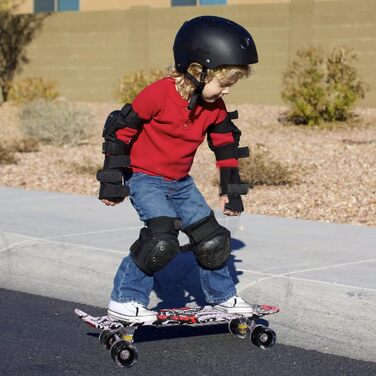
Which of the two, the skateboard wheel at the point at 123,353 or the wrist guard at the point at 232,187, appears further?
the wrist guard at the point at 232,187

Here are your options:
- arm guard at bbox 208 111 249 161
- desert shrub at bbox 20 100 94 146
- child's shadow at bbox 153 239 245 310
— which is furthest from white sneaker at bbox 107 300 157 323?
desert shrub at bbox 20 100 94 146

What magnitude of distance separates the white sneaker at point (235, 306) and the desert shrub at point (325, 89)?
14705 mm

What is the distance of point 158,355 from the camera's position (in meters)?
6.93

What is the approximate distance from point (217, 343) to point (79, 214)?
433 centimetres

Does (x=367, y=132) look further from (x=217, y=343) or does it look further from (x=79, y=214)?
(x=217, y=343)

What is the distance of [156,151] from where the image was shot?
22.7ft

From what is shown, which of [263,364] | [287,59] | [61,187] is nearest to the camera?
[263,364]

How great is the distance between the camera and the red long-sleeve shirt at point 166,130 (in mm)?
6762

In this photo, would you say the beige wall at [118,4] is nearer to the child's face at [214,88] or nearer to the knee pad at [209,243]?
the knee pad at [209,243]

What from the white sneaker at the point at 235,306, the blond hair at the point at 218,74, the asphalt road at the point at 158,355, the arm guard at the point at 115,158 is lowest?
the asphalt road at the point at 158,355

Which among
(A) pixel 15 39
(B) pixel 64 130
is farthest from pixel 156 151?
(A) pixel 15 39

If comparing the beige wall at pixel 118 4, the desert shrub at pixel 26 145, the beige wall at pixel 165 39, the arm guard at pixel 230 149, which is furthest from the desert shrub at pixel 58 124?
the arm guard at pixel 230 149

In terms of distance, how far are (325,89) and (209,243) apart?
15.5 meters

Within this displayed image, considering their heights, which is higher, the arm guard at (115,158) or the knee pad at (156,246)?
the arm guard at (115,158)
